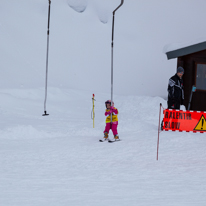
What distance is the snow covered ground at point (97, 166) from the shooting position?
5.03 metres

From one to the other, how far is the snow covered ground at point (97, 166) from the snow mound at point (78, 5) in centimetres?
5120

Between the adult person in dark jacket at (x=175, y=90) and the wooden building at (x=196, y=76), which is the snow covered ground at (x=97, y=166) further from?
the wooden building at (x=196, y=76)

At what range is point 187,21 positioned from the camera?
73.4m

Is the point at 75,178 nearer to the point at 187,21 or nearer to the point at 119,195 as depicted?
the point at 119,195

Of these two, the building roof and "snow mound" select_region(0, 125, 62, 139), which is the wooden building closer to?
the building roof

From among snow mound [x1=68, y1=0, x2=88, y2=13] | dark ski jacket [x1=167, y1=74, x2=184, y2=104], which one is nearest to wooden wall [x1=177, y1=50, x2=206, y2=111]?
dark ski jacket [x1=167, y1=74, x2=184, y2=104]

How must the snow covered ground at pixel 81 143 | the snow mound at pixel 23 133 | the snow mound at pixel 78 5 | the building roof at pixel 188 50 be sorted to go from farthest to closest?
the snow mound at pixel 78 5
the building roof at pixel 188 50
the snow mound at pixel 23 133
the snow covered ground at pixel 81 143

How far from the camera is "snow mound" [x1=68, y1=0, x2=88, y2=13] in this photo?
61178mm

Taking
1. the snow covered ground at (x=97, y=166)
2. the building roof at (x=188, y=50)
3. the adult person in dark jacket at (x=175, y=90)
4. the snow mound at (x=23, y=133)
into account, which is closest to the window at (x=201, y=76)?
the building roof at (x=188, y=50)

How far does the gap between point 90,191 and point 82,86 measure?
125 feet

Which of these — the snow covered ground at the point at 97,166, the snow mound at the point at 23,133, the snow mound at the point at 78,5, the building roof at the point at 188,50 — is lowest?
the snow covered ground at the point at 97,166

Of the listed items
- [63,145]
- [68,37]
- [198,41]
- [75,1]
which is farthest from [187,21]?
[63,145]

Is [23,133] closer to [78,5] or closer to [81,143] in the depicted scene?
[81,143]

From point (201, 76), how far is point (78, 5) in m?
50.5
